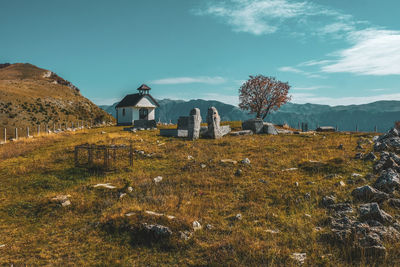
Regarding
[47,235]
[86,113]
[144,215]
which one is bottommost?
[47,235]

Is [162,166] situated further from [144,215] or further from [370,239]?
[370,239]

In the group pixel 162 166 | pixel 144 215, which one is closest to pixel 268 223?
pixel 144 215

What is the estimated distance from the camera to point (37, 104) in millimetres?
71000

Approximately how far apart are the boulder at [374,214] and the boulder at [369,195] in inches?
46.8

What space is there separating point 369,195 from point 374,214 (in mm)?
1574

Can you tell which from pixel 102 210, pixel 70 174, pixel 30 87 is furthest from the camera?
pixel 30 87

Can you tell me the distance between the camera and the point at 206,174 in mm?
12211

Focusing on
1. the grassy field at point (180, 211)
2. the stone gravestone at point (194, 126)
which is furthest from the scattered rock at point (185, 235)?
the stone gravestone at point (194, 126)

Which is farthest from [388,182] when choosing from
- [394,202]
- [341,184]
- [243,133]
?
[243,133]

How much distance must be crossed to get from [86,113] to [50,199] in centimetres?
8590

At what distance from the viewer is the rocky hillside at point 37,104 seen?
6059 cm

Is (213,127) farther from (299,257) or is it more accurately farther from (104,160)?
(299,257)

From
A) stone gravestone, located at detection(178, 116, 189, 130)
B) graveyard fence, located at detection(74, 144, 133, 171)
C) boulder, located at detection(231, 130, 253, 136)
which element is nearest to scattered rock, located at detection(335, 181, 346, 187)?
graveyard fence, located at detection(74, 144, 133, 171)

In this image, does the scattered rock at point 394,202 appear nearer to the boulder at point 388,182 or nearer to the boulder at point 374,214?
the boulder at point 388,182
